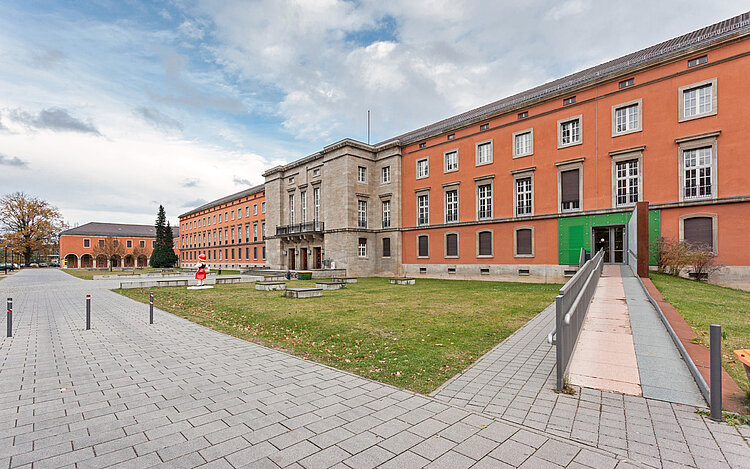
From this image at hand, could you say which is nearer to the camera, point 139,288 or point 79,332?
point 79,332

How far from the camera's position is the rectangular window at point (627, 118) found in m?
21.2

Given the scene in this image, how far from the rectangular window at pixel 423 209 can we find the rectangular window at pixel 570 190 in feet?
38.0

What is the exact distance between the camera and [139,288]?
22.6 metres

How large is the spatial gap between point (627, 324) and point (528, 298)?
283 inches

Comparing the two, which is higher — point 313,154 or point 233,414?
point 313,154

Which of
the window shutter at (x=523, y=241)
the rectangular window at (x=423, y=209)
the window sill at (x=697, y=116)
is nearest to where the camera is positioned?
the window sill at (x=697, y=116)

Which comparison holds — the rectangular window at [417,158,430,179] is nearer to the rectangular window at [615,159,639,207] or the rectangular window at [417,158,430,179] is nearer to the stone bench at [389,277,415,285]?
the stone bench at [389,277,415,285]

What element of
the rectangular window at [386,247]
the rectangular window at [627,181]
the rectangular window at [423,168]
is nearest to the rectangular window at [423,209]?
the rectangular window at [423,168]

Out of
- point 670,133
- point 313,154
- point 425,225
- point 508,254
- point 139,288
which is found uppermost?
point 313,154

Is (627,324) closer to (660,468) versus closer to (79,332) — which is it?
(660,468)

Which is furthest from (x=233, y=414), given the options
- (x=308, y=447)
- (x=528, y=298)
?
(x=528, y=298)

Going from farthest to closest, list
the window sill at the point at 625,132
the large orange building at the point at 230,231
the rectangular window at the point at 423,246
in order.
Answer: the large orange building at the point at 230,231
the rectangular window at the point at 423,246
the window sill at the point at 625,132

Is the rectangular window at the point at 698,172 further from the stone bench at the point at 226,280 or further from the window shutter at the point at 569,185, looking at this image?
the stone bench at the point at 226,280

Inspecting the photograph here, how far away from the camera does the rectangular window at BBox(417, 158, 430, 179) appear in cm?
3269
